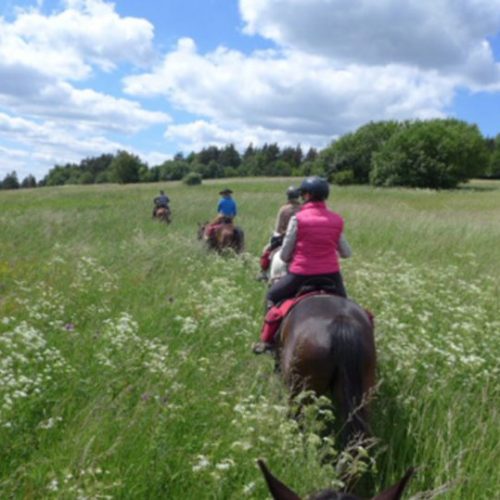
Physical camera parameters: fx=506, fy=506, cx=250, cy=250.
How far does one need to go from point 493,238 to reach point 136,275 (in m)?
10.8

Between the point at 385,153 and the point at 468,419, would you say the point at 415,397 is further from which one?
the point at 385,153

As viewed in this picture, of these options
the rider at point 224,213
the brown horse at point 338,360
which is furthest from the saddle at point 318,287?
the rider at point 224,213

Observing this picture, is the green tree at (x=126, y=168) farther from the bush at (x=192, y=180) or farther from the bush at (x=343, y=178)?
the bush at (x=343, y=178)

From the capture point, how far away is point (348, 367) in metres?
3.78

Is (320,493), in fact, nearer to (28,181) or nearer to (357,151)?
(357,151)

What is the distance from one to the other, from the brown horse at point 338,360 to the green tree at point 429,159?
63385 mm

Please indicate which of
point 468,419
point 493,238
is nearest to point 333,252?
point 468,419

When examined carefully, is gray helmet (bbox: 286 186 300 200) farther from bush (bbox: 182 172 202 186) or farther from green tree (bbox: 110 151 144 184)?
green tree (bbox: 110 151 144 184)

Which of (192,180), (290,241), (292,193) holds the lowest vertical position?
(290,241)

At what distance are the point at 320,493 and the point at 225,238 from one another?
35.7ft

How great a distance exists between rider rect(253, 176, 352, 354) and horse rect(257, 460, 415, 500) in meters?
3.41

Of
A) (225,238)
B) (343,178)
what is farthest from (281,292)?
(343,178)

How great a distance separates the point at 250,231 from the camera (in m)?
16.5

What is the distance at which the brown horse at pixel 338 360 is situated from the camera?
373cm
